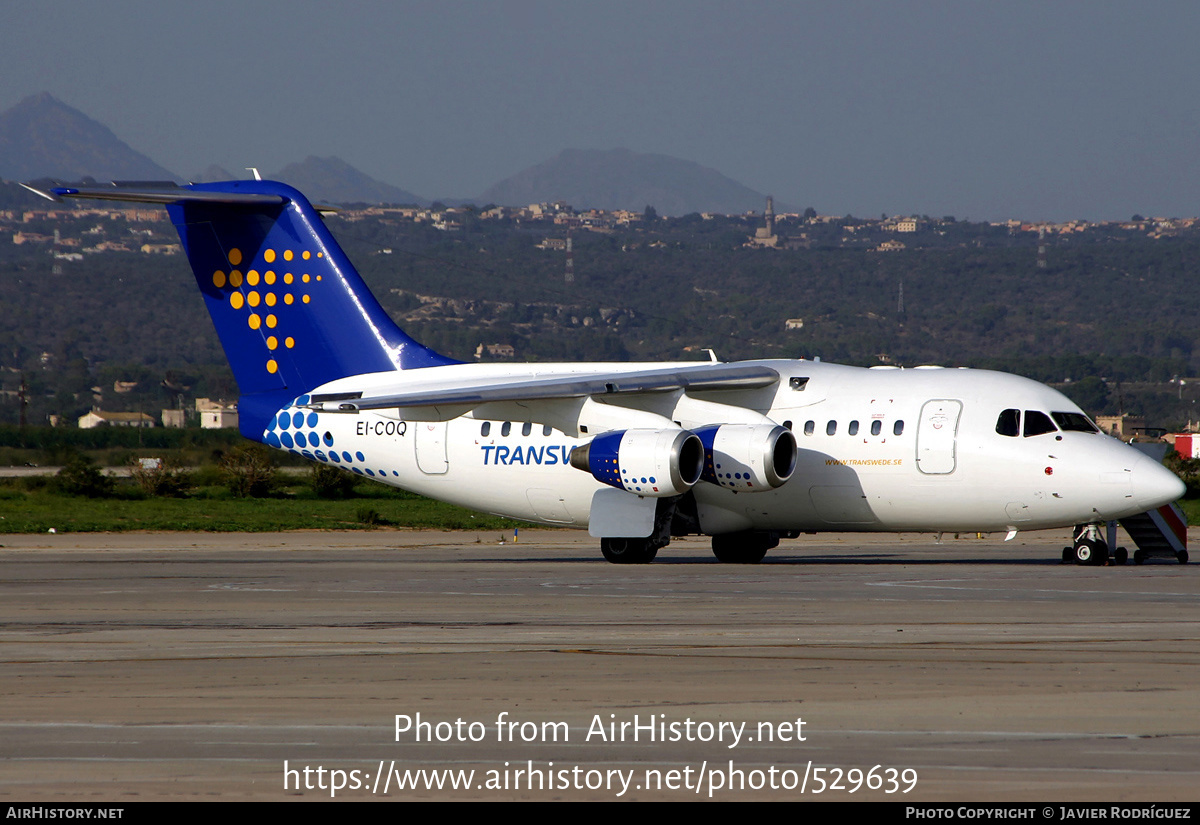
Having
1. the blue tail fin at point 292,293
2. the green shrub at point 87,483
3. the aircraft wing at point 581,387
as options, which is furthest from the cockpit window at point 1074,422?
the green shrub at point 87,483

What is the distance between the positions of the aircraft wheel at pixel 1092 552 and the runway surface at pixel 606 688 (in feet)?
9.92

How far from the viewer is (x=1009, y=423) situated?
84.1 ft

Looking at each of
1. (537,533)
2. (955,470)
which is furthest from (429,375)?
(537,533)

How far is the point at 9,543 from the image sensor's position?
114 feet

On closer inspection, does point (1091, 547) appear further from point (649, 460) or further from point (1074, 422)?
point (649, 460)

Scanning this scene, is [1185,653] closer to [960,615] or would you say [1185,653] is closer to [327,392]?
[960,615]

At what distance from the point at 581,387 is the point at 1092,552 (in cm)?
895

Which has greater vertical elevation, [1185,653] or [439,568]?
[1185,653]

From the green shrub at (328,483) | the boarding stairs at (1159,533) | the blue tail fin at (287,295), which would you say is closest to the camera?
the boarding stairs at (1159,533)

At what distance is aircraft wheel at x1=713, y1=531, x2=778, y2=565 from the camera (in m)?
28.7

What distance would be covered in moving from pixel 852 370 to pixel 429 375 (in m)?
7.98

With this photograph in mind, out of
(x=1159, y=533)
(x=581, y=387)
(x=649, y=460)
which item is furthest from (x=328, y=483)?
(x=1159, y=533)

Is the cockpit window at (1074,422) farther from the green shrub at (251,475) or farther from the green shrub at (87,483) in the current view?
the green shrub at (87,483)

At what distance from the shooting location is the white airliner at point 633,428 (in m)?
25.6
